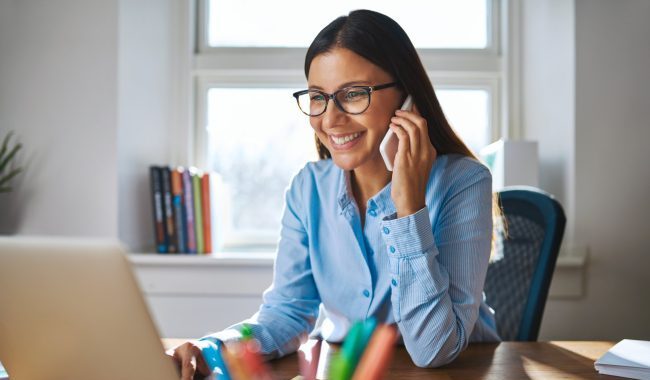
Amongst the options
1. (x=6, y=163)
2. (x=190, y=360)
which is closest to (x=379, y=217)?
(x=190, y=360)

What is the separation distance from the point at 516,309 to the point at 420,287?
1.76ft

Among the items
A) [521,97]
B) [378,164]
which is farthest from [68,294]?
[521,97]

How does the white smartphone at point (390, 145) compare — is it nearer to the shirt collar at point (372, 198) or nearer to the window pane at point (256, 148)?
the shirt collar at point (372, 198)

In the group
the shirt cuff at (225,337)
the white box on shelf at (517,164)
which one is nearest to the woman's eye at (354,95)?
the shirt cuff at (225,337)

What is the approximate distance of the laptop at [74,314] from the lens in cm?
61

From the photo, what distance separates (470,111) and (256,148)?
907mm

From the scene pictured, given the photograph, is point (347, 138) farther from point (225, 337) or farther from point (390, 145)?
point (225, 337)

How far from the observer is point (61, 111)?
8.20ft

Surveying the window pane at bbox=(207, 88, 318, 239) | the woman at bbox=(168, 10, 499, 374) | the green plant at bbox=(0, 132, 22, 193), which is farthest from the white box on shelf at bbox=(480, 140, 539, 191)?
the green plant at bbox=(0, 132, 22, 193)

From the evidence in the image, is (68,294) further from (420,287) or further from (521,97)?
(521,97)

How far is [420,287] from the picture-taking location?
1178 millimetres

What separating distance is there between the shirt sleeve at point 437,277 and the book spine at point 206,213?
54.9 inches

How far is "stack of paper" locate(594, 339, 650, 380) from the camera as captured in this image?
1.03 metres

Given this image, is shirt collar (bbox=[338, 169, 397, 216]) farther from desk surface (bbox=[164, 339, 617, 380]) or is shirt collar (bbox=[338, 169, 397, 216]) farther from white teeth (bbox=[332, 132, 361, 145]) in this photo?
desk surface (bbox=[164, 339, 617, 380])
